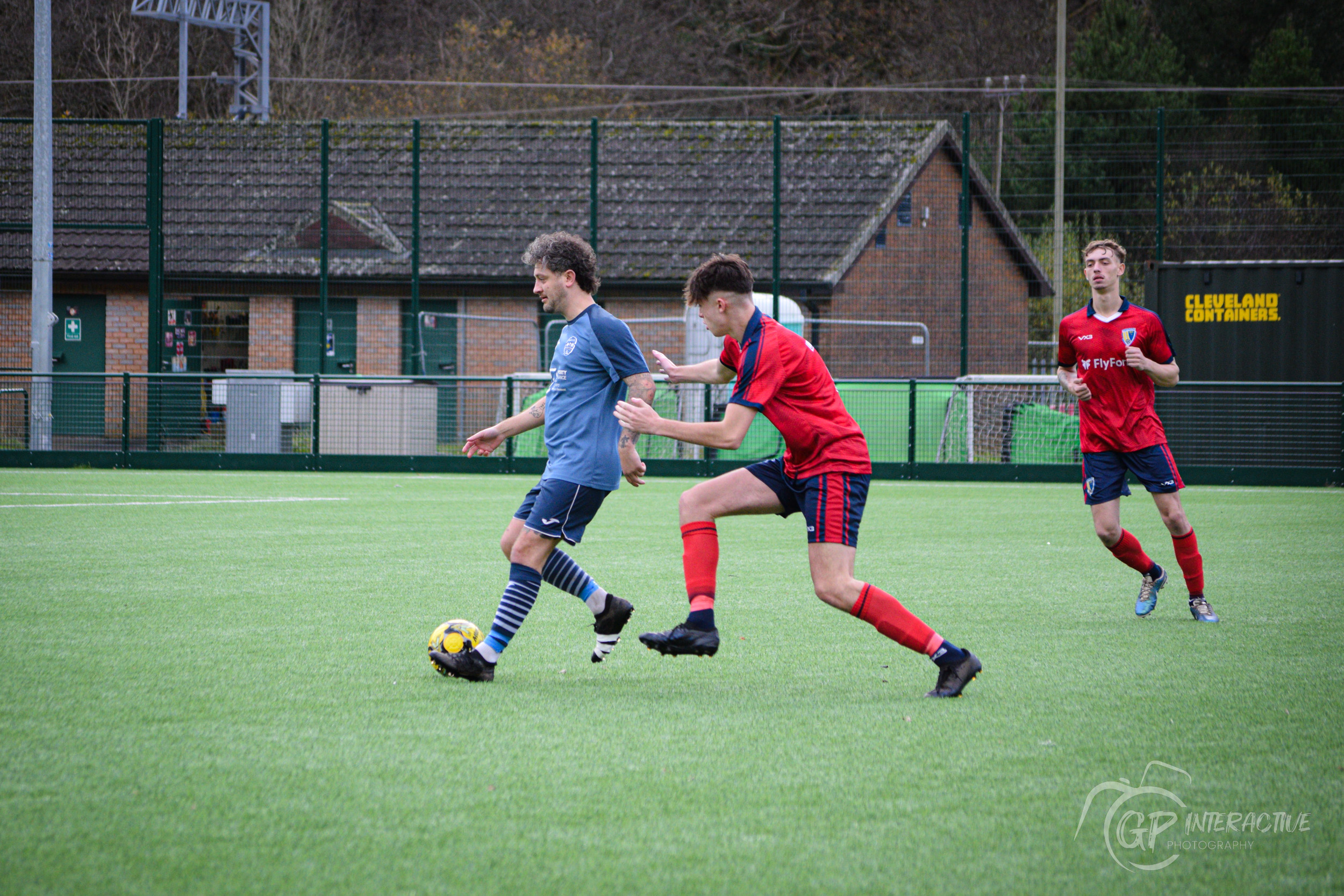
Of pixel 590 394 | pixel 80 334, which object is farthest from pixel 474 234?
pixel 590 394

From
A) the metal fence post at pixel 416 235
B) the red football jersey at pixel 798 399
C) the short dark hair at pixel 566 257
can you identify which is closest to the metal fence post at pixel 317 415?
the metal fence post at pixel 416 235

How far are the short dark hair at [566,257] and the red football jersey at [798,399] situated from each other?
781 mm

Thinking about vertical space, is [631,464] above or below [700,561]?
above

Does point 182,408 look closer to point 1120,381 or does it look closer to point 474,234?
point 474,234

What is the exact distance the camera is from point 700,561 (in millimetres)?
5055

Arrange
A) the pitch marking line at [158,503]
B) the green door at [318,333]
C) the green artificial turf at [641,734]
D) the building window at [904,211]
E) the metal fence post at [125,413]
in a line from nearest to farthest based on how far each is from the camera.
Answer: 1. the green artificial turf at [641,734]
2. the pitch marking line at [158,503]
3. the metal fence post at [125,413]
4. the building window at [904,211]
5. the green door at [318,333]

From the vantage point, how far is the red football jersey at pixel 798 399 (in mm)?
4836

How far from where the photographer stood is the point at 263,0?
1246 inches

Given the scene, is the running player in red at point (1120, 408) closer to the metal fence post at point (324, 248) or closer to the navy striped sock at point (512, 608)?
the navy striped sock at point (512, 608)

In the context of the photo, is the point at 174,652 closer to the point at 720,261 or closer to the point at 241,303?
the point at 720,261

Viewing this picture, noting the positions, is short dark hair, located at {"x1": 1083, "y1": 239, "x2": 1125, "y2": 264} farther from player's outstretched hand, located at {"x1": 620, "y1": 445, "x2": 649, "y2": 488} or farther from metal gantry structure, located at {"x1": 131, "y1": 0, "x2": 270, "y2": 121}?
metal gantry structure, located at {"x1": 131, "y1": 0, "x2": 270, "y2": 121}

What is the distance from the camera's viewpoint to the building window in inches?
952

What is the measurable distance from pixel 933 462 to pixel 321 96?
77.5ft

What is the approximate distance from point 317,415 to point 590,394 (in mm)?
13343
